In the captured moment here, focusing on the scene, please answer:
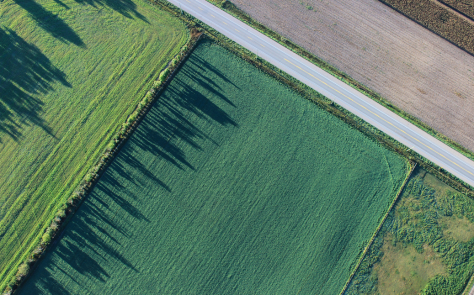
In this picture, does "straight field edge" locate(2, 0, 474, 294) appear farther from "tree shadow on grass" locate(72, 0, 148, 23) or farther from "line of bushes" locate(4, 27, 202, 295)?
"tree shadow on grass" locate(72, 0, 148, 23)

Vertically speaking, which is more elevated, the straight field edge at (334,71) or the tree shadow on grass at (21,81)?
the straight field edge at (334,71)

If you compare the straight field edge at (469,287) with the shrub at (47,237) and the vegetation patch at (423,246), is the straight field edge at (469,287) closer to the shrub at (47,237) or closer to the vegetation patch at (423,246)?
the vegetation patch at (423,246)

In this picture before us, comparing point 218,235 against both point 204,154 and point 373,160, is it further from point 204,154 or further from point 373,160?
point 373,160

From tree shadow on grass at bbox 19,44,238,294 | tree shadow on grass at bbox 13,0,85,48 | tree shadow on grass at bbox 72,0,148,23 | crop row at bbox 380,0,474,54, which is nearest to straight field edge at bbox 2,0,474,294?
tree shadow on grass at bbox 19,44,238,294

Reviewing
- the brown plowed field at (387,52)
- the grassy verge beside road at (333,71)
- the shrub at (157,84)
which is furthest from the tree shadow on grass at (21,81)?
the brown plowed field at (387,52)

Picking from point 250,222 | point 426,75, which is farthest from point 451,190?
point 250,222

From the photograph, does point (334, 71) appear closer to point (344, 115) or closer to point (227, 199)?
point (344, 115)
